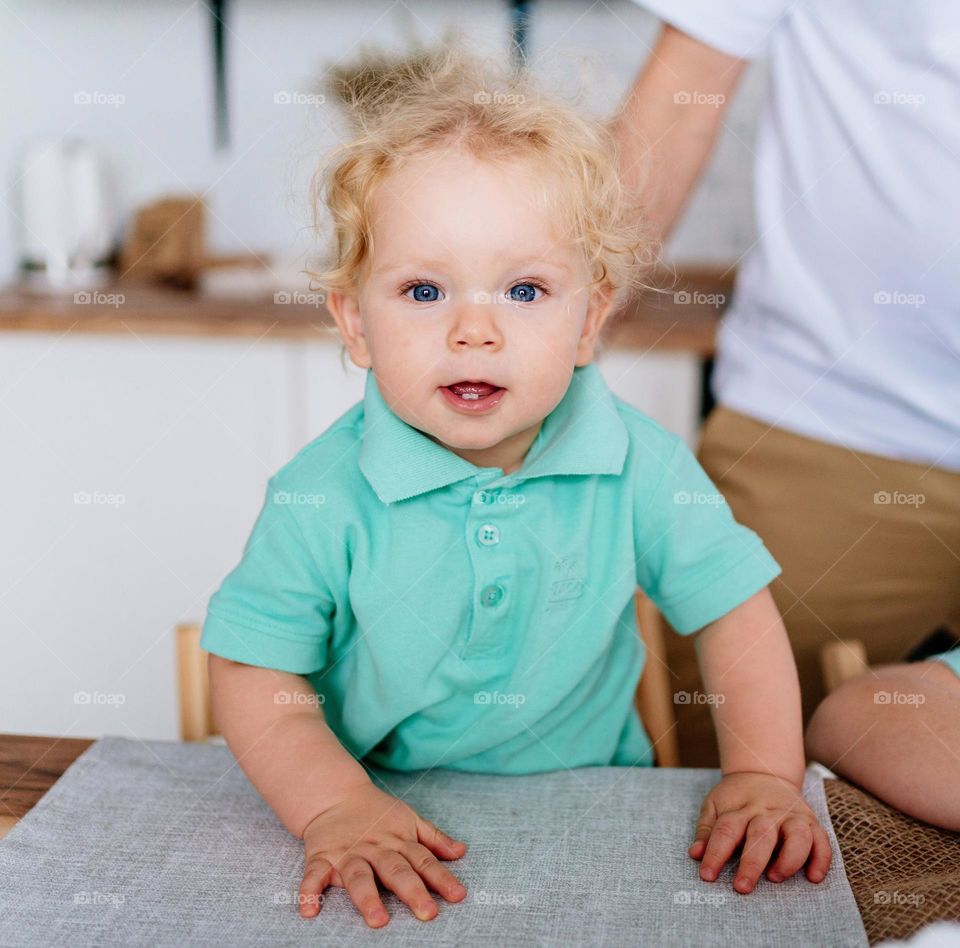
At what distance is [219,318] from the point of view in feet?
6.30

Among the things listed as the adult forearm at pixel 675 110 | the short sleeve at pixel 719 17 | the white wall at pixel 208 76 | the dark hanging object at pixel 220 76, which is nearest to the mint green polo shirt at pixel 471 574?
the adult forearm at pixel 675 110

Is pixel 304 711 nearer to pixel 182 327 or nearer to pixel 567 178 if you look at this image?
pixel 567 178

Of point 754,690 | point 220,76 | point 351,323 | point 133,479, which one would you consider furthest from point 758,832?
point 220,76

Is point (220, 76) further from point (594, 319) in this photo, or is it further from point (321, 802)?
point (321, 802)

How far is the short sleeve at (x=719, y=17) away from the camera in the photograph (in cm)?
105

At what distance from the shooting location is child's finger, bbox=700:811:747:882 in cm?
66

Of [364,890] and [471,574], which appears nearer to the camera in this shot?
[364,890]

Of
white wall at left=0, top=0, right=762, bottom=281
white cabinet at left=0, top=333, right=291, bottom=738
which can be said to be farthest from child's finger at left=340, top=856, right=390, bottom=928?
white wall at left=0, top=0, right=762, bottom=281

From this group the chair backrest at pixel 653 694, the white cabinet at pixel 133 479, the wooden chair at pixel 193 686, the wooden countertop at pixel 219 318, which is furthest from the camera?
the wooden countertop at pixel 219 318

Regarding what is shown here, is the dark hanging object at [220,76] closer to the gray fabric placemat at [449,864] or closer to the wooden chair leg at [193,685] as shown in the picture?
the wooden chair leg at [193,685]

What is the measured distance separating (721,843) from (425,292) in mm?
400

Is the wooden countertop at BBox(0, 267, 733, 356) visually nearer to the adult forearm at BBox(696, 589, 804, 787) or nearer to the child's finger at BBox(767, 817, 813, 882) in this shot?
the adult forearm at BBox(696, 589, 804, 787)

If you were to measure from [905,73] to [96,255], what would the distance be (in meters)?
1.74

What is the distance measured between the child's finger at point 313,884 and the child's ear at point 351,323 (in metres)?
0.35
